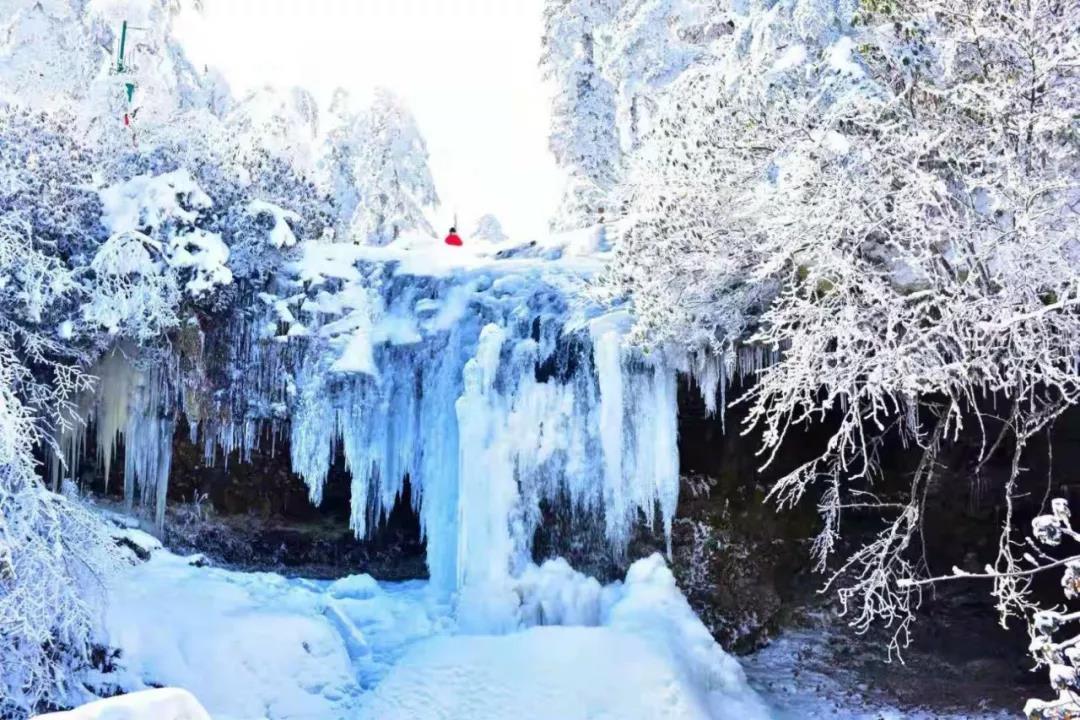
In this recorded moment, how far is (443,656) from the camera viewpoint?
367 inches

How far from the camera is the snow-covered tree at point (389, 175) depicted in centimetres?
2681

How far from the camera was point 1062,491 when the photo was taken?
11188 millimetres

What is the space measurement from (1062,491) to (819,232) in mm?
6572

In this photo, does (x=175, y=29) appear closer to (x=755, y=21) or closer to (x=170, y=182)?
(x=170, y=182)

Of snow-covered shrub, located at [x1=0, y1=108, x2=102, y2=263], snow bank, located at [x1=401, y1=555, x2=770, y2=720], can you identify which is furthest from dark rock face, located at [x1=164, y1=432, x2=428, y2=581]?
snow bank, located at [x1=401, y1=555, x2=770, y2=720]

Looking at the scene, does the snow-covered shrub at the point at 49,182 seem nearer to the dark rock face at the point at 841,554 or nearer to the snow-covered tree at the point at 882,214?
the snow-covered tree at the point at 882,214

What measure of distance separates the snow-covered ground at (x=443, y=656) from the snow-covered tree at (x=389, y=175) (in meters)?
17.0

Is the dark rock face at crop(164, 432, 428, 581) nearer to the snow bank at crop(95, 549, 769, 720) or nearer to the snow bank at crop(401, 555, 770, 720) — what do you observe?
the snow bank at crop(95, 549, 769, 720)

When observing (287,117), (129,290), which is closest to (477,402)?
(129,290)

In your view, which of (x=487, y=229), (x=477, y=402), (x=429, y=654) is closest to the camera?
(x=429, y=654)

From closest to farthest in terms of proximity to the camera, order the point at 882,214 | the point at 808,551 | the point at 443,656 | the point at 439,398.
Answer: the point at 882,214, the point at 443,656, the point at 439,398, the point at 808,551

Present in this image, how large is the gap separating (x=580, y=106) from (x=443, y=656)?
15.1 meters

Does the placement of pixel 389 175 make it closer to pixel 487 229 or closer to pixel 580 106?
pixel 487 229

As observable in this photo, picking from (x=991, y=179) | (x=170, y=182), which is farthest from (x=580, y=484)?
(x=170, y=182)
